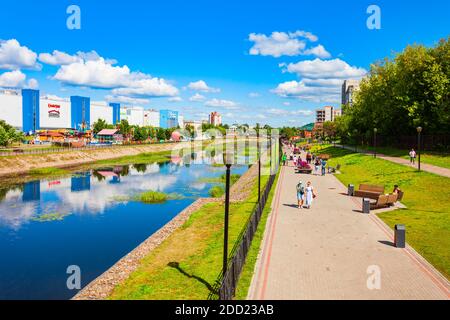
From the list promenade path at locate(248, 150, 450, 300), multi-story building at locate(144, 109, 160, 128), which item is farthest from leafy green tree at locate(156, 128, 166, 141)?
promenade path at locate(248, 150, 450, 300)

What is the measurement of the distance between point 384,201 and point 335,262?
9.62 meters

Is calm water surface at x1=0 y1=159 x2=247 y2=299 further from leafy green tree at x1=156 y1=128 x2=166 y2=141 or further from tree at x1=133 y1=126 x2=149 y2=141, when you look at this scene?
leafy green tree at x1=156 y1=128 x2=166 y2=141

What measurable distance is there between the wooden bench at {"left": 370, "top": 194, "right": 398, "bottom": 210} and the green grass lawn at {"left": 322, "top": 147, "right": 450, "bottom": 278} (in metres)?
0.90

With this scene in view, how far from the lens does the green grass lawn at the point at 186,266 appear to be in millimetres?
11305

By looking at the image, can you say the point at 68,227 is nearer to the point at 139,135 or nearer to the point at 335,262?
the point at 335,262

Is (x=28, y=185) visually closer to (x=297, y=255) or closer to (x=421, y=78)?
(x=297, y=255)

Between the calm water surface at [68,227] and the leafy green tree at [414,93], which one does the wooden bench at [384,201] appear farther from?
the leafy green tree at [414,93]

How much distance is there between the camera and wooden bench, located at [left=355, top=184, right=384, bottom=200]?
74.5 feet

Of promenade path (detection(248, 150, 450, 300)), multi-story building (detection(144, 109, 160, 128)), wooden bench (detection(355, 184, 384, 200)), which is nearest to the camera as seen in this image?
promenade path (detection(248, 150, 450, 300))

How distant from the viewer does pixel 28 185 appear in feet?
130

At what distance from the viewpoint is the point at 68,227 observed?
23016 millimetres

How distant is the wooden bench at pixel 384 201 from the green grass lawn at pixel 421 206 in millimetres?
898

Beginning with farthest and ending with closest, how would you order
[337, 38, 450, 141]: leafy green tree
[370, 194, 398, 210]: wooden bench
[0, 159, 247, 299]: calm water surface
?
1. [337, 38, 450, 141]: leafy green tree
2. [370, 194, 398, 210]: wooden bench
3. [0, 159, 247, 299]: calm water surface

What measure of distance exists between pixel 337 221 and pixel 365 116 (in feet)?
176
